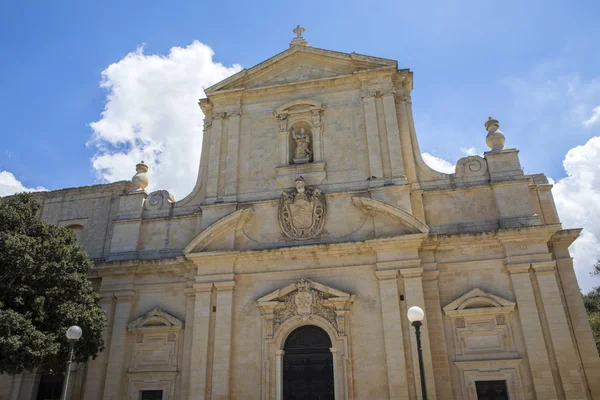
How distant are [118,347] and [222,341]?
3.80 m

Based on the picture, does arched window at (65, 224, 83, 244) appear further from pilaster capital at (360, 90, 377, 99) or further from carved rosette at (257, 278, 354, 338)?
pilaster capital at (360, 90, 377, 99)

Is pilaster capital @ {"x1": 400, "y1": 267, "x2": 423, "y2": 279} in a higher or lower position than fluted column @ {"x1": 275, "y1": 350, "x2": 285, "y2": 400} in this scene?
higher

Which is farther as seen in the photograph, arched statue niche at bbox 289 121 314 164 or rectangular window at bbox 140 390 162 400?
arched statue niche at bbox 289 121 314 164

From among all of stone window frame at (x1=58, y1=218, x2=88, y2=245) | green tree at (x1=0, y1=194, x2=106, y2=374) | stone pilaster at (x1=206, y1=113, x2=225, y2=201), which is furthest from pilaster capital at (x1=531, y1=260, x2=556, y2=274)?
stone window frame at (x1=58, y1=218, x2=88, y2=245)

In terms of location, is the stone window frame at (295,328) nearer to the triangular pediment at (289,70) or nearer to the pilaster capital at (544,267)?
the pilaster capital at (544,267)

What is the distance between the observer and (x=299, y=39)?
20969 millimetres

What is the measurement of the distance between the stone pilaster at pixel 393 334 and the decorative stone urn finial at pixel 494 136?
238 inches

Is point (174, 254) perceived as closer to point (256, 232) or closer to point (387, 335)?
point (256, 232)

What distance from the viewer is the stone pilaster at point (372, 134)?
17.6 meters

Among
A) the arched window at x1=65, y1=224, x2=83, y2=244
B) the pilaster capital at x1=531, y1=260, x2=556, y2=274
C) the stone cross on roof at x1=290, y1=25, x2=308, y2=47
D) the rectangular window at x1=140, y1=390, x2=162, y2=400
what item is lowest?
the rectangular window at x1=140, y1=390, x2=162, y2=400

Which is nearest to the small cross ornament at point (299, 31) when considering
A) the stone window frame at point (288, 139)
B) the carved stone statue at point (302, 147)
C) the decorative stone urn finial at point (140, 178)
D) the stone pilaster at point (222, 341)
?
the stone window frame at point (288, 139)

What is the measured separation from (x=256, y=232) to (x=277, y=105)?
5.48 m

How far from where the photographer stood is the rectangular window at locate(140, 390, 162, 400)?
53.0ft

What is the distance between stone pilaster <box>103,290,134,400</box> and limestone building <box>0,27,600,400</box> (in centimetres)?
6
